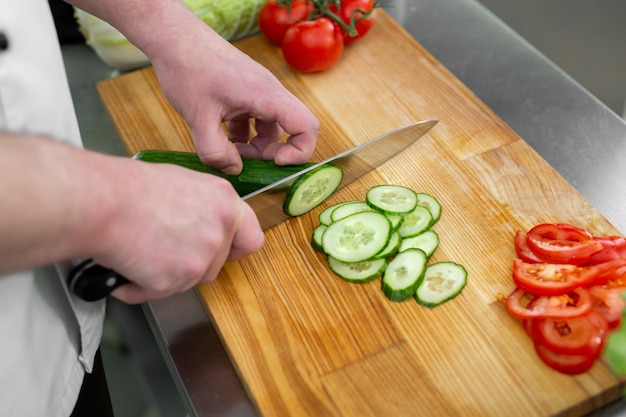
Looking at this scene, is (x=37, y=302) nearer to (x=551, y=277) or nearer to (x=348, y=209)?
(x=348, y=209)

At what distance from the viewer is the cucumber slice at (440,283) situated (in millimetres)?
1541

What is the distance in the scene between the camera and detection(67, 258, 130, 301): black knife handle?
131 centimetres

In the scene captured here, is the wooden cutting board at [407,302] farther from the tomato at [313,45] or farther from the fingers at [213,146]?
the fingers at [213,146]

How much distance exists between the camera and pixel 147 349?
1.85m

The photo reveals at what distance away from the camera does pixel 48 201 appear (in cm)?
102

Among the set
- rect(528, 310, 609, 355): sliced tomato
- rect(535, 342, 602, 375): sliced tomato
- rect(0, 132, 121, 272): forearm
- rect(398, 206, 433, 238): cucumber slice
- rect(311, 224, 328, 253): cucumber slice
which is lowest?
rect(311, 224, 328, 253): cucumber slice

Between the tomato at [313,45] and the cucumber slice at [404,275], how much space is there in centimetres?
76

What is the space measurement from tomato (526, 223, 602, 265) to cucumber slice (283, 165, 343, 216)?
0.49 metres

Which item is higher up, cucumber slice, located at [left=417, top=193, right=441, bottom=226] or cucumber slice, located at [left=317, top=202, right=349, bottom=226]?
cucumber slice, located at [left=417, top=193, right=441, bottom=226]

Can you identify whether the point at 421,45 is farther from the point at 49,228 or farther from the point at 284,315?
the point at 49,228

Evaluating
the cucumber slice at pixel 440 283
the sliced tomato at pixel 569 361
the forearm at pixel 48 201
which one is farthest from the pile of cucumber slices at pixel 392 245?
the forearm at pixel 48 201

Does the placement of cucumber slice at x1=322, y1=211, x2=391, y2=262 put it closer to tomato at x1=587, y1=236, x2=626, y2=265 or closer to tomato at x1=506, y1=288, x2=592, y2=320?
tomato at x1=506, y1=288, x2=592, y2=320

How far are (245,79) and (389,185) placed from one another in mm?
454

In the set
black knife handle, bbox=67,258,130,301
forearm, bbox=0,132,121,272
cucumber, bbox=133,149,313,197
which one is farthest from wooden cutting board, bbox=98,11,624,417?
forearm, bbox=0,132,121,272
